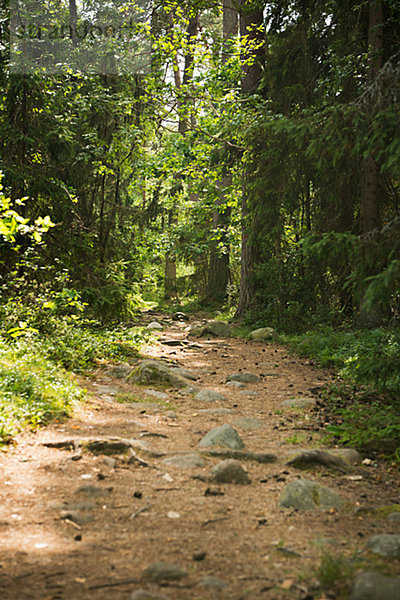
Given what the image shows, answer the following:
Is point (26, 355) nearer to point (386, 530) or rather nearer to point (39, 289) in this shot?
point (39, 289)

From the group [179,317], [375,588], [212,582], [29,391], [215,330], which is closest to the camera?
[375,588]

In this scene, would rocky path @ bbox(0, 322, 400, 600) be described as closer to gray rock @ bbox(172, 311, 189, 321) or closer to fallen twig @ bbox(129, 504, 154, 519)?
fallen twig @ bbox(129, 504, 154, 519)

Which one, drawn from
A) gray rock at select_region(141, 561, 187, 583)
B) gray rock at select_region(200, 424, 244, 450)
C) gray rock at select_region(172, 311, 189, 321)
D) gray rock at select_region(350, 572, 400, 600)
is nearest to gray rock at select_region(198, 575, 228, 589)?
gray rock at select_region(141, 561, 187, 583)

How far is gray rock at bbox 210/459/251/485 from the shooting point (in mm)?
3738

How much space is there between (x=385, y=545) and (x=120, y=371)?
5.29m

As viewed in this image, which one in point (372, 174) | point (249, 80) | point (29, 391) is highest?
point (249, 80)

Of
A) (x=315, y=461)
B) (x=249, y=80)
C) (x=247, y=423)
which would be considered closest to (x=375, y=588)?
(x=315, y=461)

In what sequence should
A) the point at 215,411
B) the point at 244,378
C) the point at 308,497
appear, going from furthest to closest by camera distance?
the point at 244,378, the point at 215,411, the point at 308,497

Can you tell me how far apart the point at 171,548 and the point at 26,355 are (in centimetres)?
393

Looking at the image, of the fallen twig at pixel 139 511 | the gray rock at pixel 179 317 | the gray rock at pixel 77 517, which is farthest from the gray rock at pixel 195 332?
the gray rock at pixel 77 517

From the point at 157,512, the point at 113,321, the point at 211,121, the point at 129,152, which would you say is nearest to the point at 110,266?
the point at 113,321

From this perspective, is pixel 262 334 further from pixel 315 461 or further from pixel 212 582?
pixel 212 582

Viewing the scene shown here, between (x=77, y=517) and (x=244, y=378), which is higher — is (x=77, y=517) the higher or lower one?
the higher one

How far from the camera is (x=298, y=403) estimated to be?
19.7 ft
